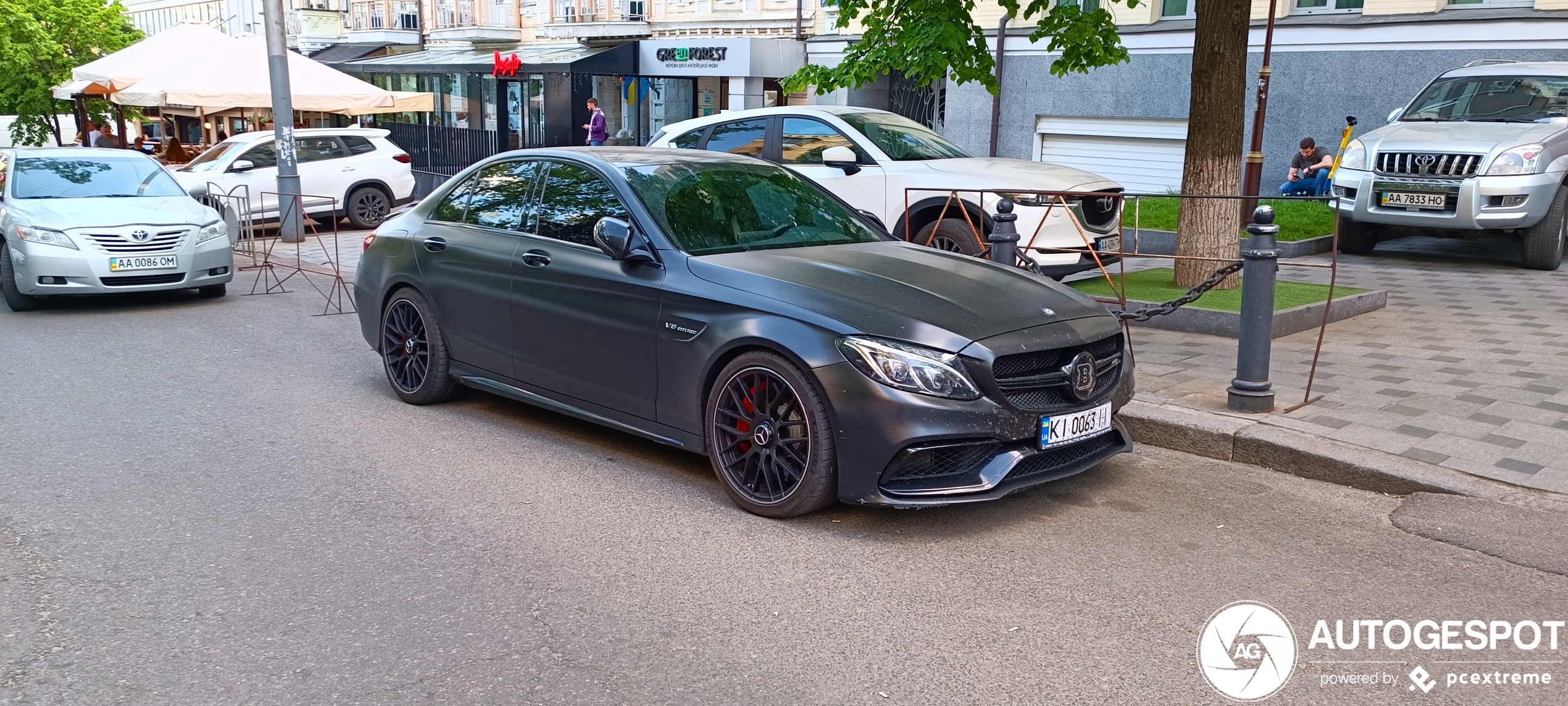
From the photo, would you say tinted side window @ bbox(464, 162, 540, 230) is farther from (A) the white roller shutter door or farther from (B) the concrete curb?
(A) the white roller shutter door

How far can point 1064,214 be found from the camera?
32.2ft

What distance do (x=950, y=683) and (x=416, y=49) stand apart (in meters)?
41.4

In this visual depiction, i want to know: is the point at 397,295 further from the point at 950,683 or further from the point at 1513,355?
the point at 1513,355

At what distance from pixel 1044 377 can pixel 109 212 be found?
9.46 m

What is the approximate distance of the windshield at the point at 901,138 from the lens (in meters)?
10.9

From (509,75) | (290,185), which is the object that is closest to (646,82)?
(509,75)

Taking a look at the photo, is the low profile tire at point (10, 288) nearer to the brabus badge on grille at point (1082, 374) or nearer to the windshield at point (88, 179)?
the windshield at point (88, 179)

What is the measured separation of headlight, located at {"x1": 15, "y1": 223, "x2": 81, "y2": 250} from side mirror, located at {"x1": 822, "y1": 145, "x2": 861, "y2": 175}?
21.6ft

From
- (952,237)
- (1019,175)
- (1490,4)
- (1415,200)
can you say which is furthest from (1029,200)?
(1490,4)

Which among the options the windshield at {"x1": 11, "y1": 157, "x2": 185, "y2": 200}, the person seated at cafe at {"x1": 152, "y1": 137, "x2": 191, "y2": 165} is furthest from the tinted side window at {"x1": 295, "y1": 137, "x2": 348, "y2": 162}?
the person seated at cafe at {"x1": 152, "y1": 137, "x2": 191, "y2": 165}

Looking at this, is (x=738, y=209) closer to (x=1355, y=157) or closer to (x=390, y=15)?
(x=1355, y=157)

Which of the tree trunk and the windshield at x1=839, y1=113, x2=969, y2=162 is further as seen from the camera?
the windshield at x1=839, y1=113, x2=969, y2=162

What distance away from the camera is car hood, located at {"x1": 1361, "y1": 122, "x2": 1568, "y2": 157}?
1173 centimetres

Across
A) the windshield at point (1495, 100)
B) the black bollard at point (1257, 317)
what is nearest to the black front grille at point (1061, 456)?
the black bollard at point (1257, 317)
